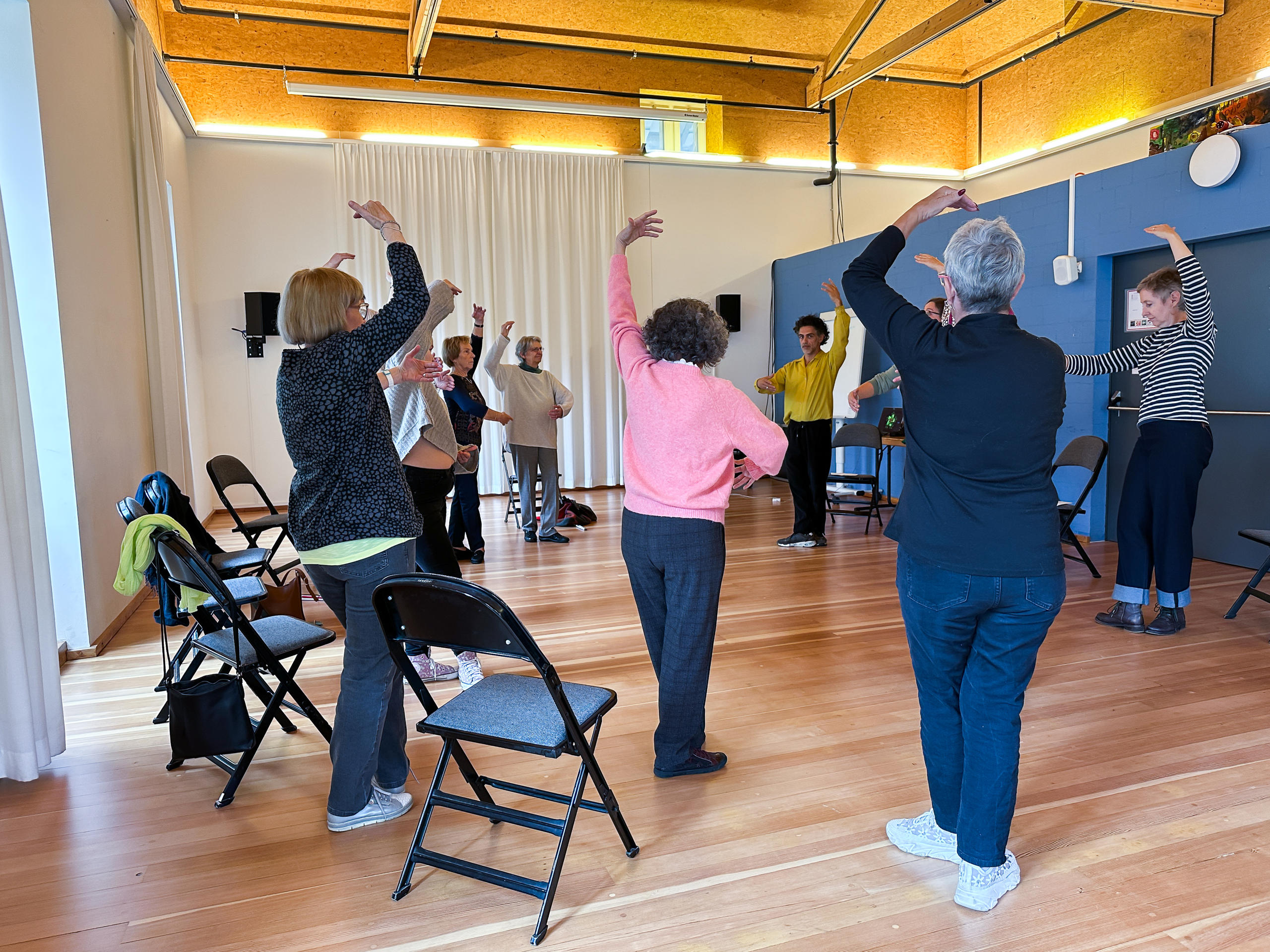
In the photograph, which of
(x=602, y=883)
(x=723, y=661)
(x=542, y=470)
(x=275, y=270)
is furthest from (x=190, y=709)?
(x=275, y=270)

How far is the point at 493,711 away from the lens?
82.7 inches

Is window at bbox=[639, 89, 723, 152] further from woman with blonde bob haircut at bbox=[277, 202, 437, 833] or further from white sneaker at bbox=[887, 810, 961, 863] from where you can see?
white sneaker at bbox=[887, 810, 961, 863]

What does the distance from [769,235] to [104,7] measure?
711 cm

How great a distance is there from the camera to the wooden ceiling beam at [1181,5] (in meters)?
7.04

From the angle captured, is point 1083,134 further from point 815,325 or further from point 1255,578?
point 1255,578

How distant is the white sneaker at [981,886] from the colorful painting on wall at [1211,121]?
5666 millimetres

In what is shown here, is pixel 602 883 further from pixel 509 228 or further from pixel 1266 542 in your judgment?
pixel 509 228

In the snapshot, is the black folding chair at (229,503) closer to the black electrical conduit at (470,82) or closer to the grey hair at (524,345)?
the grey hair at (524,345)

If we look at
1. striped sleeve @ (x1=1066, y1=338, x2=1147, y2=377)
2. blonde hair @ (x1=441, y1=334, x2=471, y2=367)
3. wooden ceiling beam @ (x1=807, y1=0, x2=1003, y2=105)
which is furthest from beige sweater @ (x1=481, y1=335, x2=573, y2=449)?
wooden ceiling beam @ (x1=807, y1=0, x2=1003, y2=105)

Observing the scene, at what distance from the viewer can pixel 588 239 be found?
378 inches

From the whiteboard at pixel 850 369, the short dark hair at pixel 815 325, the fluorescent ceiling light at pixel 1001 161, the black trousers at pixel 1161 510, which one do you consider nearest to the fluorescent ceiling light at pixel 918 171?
the fluorescent ceiling light at pixel 1001 161

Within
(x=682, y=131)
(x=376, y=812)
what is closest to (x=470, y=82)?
(x=682, y=131)

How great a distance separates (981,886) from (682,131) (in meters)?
9.37

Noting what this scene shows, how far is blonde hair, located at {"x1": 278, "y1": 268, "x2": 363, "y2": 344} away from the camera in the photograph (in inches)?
85.0
